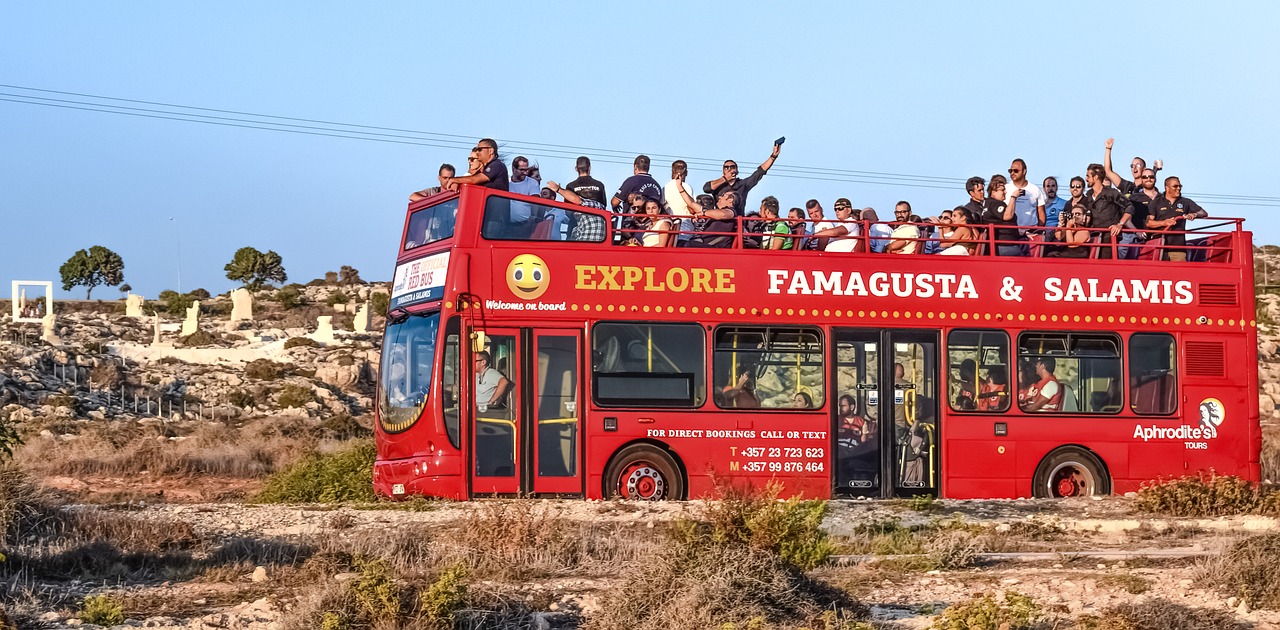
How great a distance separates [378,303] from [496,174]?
66.2m

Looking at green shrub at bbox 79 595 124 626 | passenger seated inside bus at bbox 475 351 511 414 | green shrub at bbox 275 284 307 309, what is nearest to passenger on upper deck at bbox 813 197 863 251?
passenger seated inside bus at bbox 475 351 511 414

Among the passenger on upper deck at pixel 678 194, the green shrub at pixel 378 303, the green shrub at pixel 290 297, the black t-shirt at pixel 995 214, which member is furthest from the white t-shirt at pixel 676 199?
the green shrub at pixel 290 297

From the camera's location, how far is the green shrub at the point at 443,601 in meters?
9.80

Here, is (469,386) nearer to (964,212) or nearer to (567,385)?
(567,385)

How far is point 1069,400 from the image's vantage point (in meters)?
18.6

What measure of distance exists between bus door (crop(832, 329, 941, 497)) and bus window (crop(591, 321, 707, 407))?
1663 millimetres

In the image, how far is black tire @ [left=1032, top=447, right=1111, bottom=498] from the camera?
18.5 meters

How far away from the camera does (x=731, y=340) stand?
17.8m

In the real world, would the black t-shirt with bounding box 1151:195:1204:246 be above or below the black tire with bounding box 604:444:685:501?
above

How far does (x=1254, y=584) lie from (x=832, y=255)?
25.8 feet

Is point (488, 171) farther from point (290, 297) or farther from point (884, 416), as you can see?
point (290, 297)

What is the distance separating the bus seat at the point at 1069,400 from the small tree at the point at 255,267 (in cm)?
8272

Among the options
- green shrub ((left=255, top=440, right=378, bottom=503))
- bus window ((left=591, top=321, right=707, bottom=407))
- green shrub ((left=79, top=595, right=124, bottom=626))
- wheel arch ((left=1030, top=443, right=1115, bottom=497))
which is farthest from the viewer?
green shrub ((left=255, top=440, right=378, bottom=503))

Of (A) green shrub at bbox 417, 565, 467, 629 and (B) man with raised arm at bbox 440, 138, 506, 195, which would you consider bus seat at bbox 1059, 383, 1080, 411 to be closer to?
(B) man with raised arm at bbox 440, 138, 506, 195
